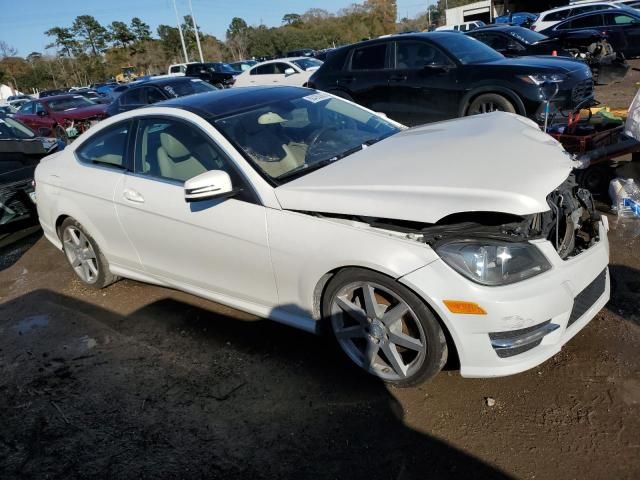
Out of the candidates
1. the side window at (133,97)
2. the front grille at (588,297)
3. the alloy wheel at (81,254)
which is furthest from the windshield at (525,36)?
the alloy wheel at (81,254)

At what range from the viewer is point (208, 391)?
308 cm

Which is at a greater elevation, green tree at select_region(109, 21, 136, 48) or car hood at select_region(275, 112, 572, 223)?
green tree at select_region(109, 21, 136, 48)

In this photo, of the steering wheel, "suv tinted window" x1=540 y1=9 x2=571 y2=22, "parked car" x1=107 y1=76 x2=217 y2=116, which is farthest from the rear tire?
"suv tinted window" x1=540 y1=9 x2=571 y2=22

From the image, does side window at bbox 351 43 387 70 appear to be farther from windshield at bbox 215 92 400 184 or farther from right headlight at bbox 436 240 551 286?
right headlight at bbox 436 240 551 286

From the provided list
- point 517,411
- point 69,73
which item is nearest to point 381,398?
point 517,411

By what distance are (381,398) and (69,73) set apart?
239 ft

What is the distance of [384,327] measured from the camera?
2756 mm

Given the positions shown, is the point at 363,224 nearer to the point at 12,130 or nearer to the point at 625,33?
the point at 12,130

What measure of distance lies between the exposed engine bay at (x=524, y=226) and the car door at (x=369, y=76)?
5686mm

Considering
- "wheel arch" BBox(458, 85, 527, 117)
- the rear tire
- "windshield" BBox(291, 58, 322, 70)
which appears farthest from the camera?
"windshield" BBox(291, 58, 322, 70)

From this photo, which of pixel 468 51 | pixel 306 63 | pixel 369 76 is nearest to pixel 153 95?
pixel 369 76

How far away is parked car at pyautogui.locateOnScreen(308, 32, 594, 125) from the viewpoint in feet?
23.6

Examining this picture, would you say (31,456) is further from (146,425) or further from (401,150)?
(401,150)

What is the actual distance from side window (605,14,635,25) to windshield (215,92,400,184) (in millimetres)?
14800
